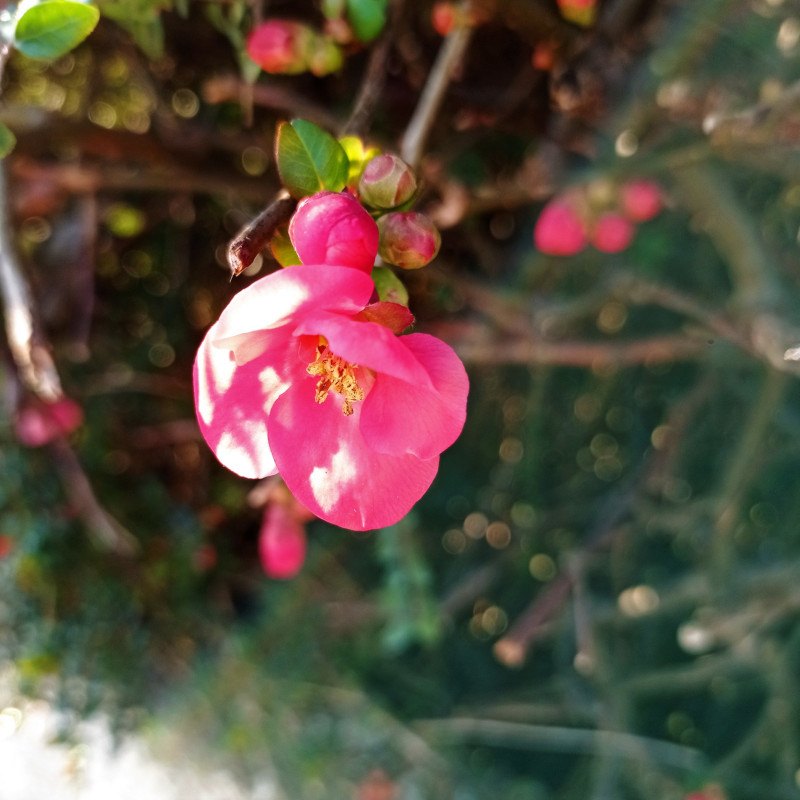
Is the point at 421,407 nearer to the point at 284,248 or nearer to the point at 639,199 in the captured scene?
the point at 284,248

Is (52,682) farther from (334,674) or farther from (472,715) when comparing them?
(472,715)

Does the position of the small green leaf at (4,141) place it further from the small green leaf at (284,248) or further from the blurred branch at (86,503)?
the blurred branch at (86,503)

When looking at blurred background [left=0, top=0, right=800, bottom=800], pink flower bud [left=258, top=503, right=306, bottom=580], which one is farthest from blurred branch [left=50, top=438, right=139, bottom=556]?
pink flower bud [left=258, top=503, right=306, bottom=580]

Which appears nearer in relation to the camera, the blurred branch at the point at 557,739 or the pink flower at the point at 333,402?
the pink flower at the point at 333,402

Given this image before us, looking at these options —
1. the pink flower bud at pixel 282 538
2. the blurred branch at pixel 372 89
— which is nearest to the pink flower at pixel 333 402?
the blurred branch at pixel 372 89

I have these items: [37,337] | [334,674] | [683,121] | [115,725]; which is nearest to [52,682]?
[115,725]

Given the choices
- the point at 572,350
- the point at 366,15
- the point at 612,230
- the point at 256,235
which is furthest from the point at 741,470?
the point at 256,235
